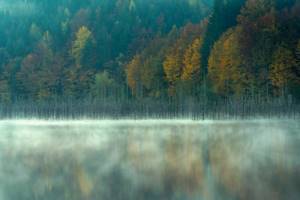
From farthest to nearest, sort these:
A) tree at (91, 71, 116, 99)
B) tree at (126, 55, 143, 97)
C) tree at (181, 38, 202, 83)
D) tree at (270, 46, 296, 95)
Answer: tree at (91, 71, 116, 99) → tree at (126, 55, 143, 97) → tree at (181, 38, 202, 83) → tree at (270, 46, 296, 95)

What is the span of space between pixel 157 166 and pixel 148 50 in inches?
2589

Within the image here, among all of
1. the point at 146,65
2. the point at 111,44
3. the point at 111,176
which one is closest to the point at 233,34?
the point at 146,65

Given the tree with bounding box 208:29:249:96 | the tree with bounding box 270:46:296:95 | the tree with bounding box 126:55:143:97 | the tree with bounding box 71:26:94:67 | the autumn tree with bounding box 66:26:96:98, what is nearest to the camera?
the tree with bounding box 270:46:296:95

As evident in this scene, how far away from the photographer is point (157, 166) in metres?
23.5

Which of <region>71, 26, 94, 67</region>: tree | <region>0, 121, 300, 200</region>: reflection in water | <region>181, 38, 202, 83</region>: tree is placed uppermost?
<region>71, 26, 94, 67</region>: tree

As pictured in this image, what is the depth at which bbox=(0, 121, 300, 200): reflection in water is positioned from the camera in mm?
18484

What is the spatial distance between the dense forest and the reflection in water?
955 inches

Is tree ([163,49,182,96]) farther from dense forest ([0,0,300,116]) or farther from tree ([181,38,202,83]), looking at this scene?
tree ([181,38,202,83])

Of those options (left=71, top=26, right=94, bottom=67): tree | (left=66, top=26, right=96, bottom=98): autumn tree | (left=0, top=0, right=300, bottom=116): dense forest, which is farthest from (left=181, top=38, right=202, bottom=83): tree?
(left=71, top=26, right=94, bottom=67): tree

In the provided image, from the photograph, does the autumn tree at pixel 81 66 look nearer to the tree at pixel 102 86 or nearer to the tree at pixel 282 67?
the tree at pixel 102 86

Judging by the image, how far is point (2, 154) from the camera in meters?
29.8

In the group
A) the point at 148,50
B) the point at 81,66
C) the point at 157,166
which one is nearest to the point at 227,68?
the point at 148,50

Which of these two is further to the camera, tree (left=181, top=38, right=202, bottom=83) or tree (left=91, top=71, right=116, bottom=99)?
tree (left=91, top=71, right=116, bottom=99)

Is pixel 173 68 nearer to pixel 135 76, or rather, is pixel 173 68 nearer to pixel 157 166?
pixel 135 76
